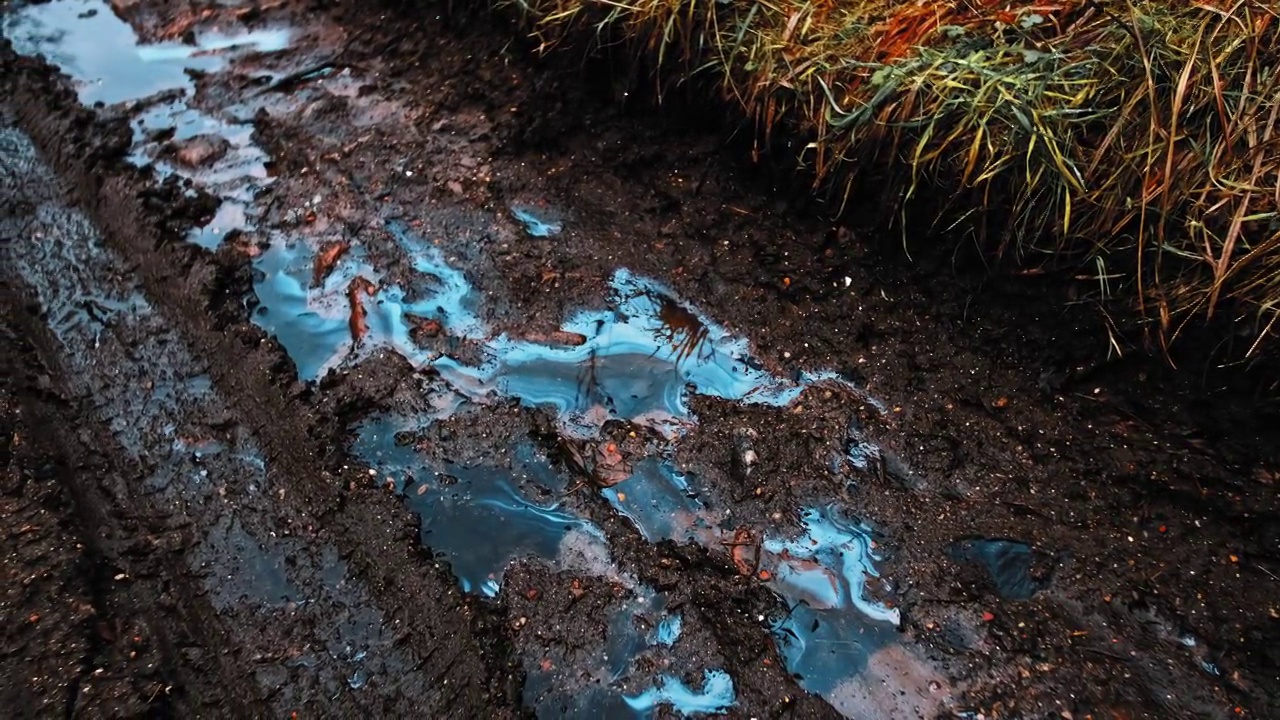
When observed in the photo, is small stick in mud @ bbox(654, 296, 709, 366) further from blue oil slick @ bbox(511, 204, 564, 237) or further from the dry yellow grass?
the dry yellow grass

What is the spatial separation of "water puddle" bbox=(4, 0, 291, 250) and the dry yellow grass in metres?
1.76

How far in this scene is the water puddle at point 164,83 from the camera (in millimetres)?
3209

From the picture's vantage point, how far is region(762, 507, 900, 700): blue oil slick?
2025 mm

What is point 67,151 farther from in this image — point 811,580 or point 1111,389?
point 1111,389

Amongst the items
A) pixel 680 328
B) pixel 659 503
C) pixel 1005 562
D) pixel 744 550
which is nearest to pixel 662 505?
pixel 659 503

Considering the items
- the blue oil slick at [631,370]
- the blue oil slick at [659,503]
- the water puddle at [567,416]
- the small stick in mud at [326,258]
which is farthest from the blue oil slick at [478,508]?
the small stick in mud at [326,258]

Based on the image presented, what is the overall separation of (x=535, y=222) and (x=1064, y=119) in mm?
1616

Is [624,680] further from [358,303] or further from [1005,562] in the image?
[358,303]

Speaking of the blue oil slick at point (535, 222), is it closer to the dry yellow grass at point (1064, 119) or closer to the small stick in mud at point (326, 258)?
the small stick in mud at point (326, 258)

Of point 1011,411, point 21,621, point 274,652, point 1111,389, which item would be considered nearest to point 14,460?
point 21,621

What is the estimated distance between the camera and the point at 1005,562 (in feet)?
6.99

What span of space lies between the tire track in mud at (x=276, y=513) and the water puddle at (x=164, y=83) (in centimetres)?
20

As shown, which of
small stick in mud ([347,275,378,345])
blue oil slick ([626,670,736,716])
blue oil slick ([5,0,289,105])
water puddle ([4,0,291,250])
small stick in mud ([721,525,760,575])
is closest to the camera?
blue oil slick ([626,670,736,716])

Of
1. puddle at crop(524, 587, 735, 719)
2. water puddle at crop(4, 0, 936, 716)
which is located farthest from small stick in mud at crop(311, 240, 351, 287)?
puddle at crop(524, 587, 735, 719)
